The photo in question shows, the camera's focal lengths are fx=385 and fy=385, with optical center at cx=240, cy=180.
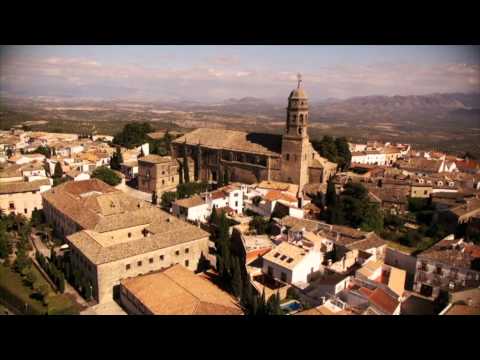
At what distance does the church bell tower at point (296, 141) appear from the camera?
21594 mm

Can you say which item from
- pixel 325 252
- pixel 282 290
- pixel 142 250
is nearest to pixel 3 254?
pixel 142 250

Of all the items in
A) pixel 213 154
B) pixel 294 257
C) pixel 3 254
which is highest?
pixel 213 154

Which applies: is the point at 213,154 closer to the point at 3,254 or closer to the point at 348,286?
the point at 3,254

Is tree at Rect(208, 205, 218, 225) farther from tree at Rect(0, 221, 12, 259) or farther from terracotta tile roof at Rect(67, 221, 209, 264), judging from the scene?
tree at Rect(0, 221, 12, 259)

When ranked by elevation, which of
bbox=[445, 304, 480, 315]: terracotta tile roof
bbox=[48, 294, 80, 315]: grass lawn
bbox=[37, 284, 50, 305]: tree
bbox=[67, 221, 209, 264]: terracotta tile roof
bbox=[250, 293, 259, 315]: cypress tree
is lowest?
bbox=[48, 294, 80, 315]: grass lawn

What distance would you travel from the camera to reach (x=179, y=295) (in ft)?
35.7

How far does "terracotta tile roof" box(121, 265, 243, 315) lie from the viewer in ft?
33.8

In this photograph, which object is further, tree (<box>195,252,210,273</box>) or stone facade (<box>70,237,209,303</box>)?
tree (<box>195,252,210,273</box>)

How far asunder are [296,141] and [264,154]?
2.18 meters

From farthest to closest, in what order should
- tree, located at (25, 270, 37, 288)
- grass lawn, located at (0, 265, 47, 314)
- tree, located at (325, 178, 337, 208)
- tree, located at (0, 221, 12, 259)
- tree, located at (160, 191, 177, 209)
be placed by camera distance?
tree, located at (160, 191, 177, 209) → tree, located at (325, 178, 337, 208) → tree, located at (0, 221, 12, 259) → tree, located at (25, 270, 37, 288) → grass lawn, located at (0, 265, 47, 314)

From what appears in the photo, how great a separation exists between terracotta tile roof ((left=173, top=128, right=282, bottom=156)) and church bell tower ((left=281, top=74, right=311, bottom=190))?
933 mm

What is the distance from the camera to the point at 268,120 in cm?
9125

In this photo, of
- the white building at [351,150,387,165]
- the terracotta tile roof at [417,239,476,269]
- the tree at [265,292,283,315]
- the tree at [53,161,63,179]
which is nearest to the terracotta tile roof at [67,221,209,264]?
the tree at [265,292,283,315]

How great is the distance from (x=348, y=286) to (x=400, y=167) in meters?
19.9
